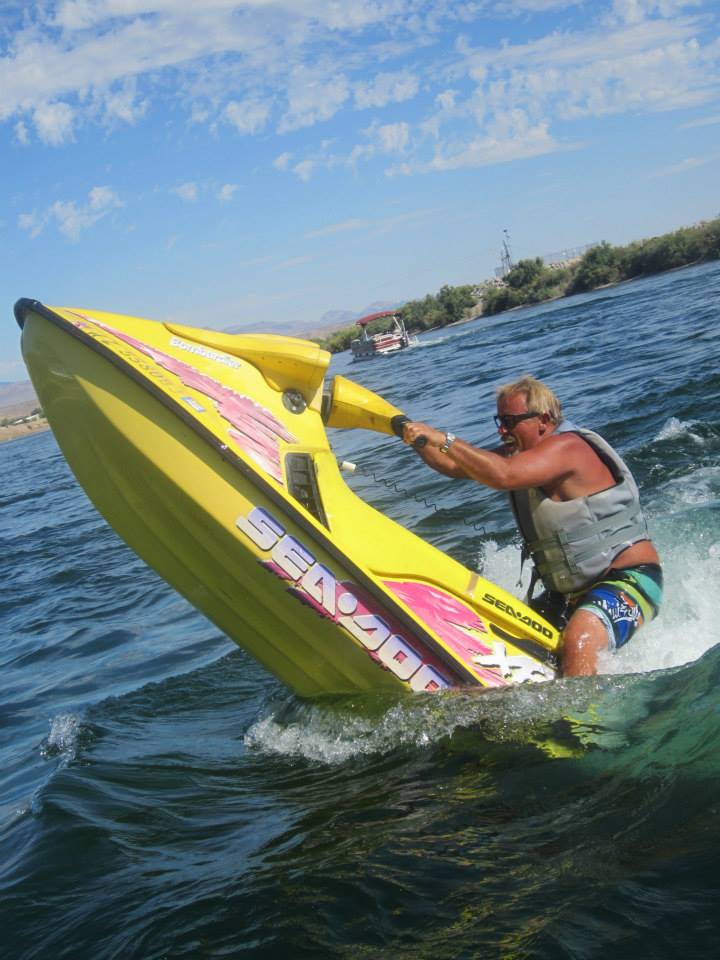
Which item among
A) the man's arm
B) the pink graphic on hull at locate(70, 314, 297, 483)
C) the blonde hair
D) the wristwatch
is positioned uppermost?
the pink graphic on hull at locate(70, 314, 297, 483)

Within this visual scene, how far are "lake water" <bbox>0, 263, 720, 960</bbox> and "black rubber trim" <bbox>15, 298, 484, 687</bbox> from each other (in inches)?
11.7

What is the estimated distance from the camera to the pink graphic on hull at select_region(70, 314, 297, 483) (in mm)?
3895

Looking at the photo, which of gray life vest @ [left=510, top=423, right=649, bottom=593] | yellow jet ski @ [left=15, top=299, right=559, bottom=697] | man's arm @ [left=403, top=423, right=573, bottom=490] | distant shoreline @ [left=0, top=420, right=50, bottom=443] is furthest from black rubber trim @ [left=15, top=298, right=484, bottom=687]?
distant shoreline @ [left=0, top=420, right=50, bottom=443]

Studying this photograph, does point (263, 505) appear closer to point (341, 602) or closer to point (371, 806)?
point (341, 602)

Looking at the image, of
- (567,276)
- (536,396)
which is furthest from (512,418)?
(567,276)

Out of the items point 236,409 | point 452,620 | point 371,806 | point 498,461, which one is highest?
point 236,409

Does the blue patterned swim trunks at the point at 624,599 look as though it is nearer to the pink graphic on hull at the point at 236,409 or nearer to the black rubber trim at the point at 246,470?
the black rubber trim at the point at 246,470

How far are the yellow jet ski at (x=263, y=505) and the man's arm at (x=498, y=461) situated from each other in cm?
19

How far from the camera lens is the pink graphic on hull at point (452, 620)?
A: 13.7ft

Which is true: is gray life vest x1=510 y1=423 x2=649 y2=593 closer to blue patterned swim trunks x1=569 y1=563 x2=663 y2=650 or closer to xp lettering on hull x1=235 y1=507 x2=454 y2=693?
blue patterned swim trunks x1=569 y1=563 x2=663 y2=650

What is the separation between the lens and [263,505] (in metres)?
3.87

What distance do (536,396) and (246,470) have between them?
55.1 inches

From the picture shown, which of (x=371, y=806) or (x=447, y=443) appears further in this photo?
(x=447, y=443)

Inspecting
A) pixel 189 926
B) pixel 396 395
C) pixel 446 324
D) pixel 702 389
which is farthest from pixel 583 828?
pixel 446 324
